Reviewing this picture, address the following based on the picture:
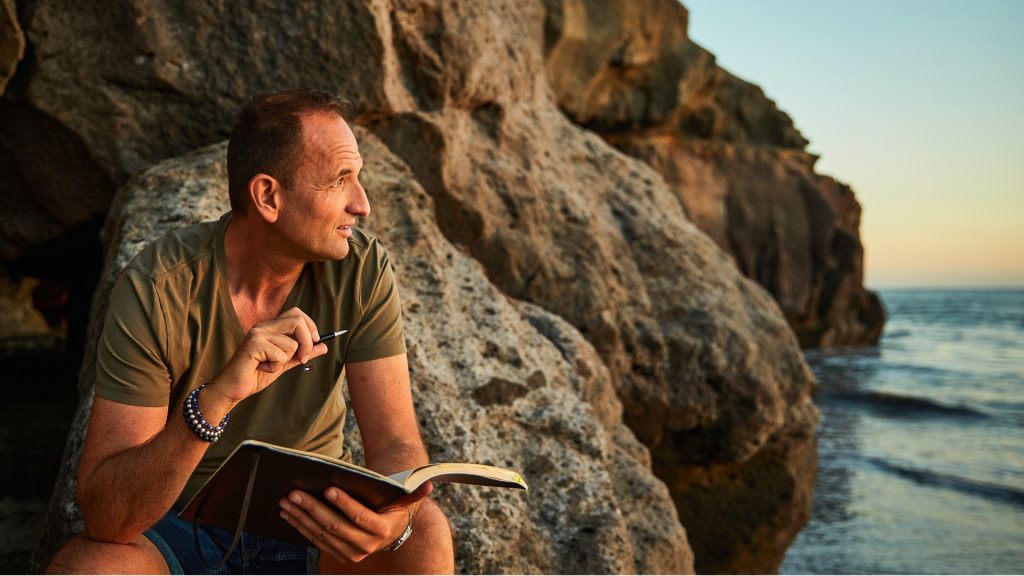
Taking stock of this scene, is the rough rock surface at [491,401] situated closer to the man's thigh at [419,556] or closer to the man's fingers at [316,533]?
the man's thigh at [419,556]

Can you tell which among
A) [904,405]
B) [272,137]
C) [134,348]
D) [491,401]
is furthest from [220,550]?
[904,405]

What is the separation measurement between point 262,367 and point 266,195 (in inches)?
18.9

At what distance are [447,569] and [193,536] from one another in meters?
0.60

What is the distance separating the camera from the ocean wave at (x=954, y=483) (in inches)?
326

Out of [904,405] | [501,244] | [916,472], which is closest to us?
[501,244]

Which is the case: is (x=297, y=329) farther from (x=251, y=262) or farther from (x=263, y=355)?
(x=251, y=262)

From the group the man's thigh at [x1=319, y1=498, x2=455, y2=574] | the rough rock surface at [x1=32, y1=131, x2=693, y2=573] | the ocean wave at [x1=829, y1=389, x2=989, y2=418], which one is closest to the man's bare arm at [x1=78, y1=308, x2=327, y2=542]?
the man's thigh at [x1=319, y1=498, x2=455, y2=574]

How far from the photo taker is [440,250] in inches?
146

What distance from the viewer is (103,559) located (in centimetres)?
202

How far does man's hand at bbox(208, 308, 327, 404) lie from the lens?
1974 mm

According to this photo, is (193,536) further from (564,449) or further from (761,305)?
(761,305)

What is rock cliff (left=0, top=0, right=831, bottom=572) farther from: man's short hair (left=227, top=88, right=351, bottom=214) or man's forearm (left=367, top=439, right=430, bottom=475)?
man's short hair (left=227, top=88, right=351, bottom=214)

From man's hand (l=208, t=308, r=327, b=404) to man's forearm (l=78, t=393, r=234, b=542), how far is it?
2.3 inches

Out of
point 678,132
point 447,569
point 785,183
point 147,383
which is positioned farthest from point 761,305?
point 785,183
